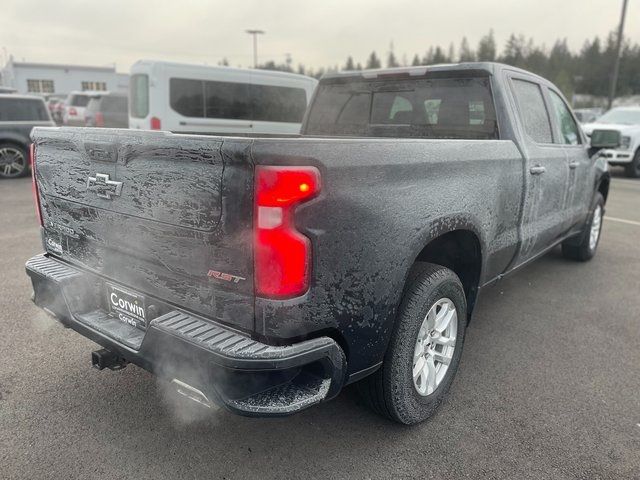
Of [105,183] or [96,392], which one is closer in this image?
[105,183]

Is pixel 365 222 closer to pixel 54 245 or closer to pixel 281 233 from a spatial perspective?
pixel 281 233

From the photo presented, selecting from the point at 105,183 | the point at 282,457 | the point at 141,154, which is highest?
the point at 141,154

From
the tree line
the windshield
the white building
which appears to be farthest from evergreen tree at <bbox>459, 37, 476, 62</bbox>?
the windshield

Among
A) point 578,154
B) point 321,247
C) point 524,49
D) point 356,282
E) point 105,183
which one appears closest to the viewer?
point 321,247

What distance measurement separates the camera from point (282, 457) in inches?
93.0

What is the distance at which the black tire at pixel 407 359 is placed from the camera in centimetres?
234

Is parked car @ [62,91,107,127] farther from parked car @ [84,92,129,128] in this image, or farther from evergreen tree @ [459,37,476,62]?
evergreen tree @ [459,37,476,62]

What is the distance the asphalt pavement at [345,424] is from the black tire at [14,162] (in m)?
8.54

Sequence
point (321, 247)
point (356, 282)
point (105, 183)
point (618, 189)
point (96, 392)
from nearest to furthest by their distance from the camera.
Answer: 1. point (321, 247)
2. point (356, 282)
3. point (105, 183)
4. point (96, 392)
5. point (618, 189)

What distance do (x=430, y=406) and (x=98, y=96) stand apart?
54.2ft

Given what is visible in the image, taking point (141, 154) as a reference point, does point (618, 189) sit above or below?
below

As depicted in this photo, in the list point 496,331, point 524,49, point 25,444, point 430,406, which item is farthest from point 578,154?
point 524,49

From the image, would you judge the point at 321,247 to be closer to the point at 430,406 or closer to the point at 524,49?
the point at 430,406

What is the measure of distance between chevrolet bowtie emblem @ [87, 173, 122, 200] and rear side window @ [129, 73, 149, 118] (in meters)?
8.84
